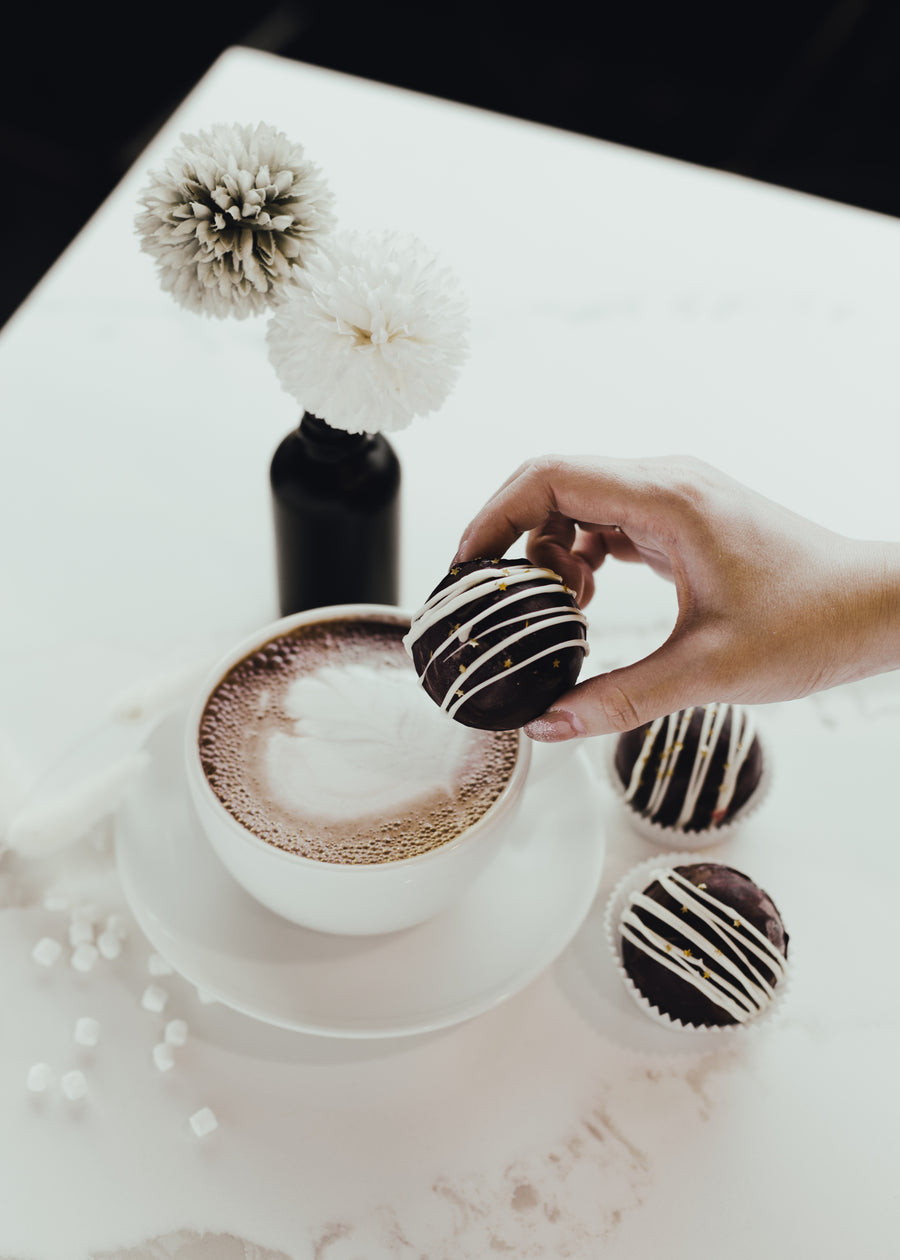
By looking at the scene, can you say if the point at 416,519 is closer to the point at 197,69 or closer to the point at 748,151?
the point at 748,151

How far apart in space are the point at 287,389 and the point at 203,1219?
565 millimetres

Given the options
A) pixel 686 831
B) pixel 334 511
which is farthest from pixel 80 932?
pixel 686 831

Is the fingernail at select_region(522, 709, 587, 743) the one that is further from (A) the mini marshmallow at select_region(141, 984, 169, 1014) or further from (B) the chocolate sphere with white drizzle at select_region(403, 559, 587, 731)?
(A) the mini marshmallow at select_region(141, 984, 169, 1014)

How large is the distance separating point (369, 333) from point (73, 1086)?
565 mm

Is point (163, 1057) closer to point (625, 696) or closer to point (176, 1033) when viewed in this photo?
point (176, 1033)

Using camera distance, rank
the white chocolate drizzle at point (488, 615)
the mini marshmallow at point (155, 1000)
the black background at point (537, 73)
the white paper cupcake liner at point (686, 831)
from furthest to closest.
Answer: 1. the black background at point (537, 73)
2. the white paper cupcake liner at point (686, 831)
3. the mini marshmallow at point (155, 1000)
4. the white chocolate drizzle at point (488, 615)

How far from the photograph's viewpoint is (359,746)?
2.76 feet

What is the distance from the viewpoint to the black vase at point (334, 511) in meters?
0.87

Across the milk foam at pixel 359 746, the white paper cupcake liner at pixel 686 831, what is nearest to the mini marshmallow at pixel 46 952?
the milk foam at pixel 359 746

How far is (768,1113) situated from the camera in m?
0.79

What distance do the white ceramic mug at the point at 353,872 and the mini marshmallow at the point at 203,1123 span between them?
142 mm

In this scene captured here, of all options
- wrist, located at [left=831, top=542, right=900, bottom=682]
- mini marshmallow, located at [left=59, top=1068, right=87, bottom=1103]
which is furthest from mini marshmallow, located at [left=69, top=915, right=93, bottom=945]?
wrist, located at [left=831, top=542, right=900, bottom=682]

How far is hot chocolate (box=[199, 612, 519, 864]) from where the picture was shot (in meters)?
0.79

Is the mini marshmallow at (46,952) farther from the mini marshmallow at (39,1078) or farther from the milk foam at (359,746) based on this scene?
the milk foam at (359,746)
